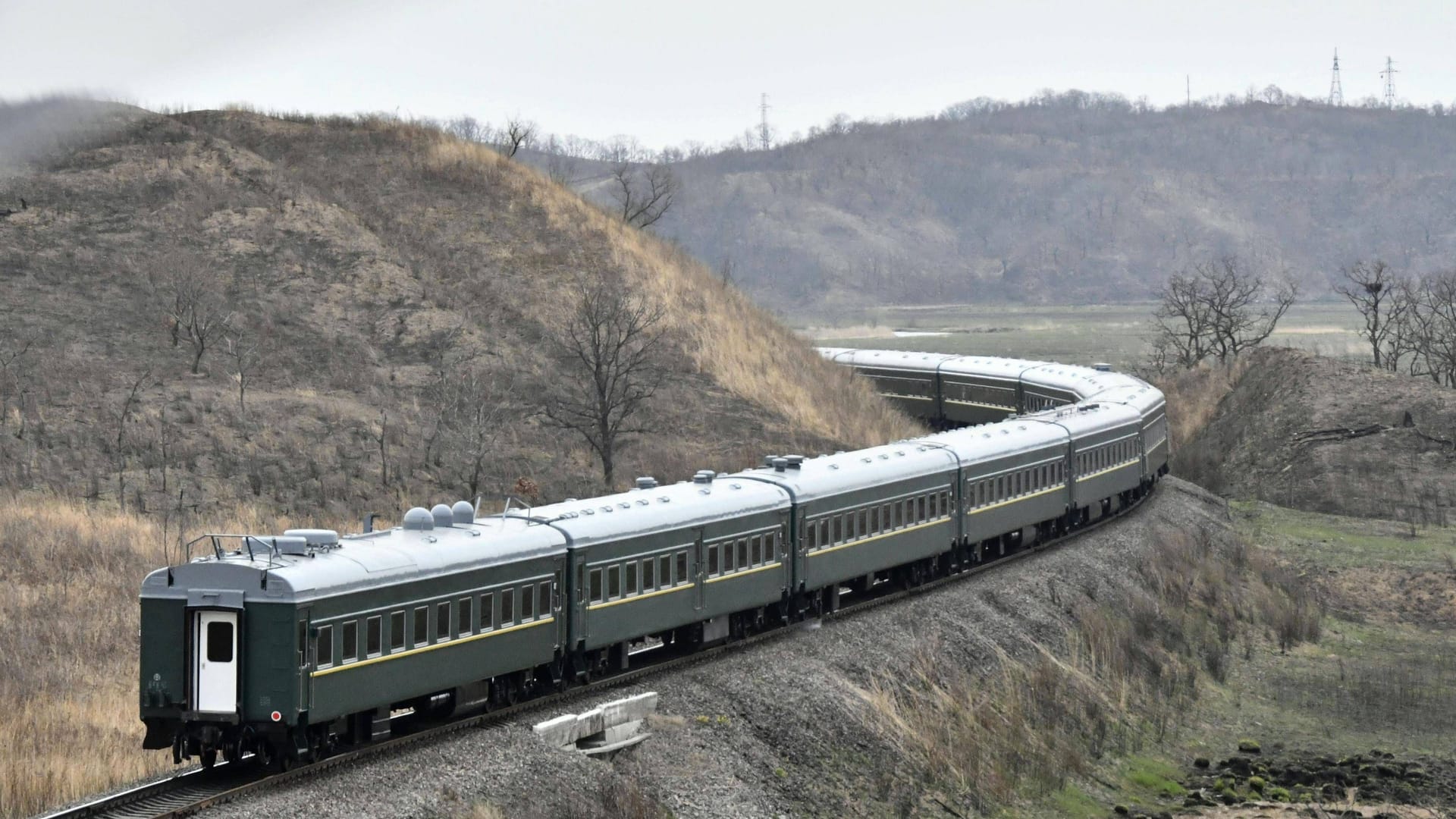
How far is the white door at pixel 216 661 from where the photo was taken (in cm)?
2064

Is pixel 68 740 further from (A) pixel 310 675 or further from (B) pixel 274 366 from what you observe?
(B) pixel 274 366

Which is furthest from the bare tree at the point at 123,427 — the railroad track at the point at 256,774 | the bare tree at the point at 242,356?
the railroad track at the point at 256,774

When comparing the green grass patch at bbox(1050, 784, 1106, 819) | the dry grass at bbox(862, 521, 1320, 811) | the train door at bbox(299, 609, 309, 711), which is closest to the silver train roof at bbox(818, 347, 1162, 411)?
the dry grass at bbox(862, 521, 1320, 811)

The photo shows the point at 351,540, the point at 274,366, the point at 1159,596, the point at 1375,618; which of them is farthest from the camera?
the point at 274,366

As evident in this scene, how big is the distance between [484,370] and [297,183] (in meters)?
Result: 17.8

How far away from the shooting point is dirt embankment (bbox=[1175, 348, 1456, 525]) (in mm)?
63844

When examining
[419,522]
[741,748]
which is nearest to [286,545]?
[419,522]

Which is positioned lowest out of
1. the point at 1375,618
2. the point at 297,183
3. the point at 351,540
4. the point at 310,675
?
the point at 1375,618

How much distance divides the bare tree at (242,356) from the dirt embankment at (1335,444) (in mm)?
39811

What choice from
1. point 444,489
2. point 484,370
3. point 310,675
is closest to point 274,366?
point 484,370

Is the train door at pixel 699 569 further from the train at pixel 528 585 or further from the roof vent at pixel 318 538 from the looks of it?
the roof vent at pixel 318 538

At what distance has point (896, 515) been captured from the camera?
36.7m

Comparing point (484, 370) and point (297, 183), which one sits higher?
point (297, 183)

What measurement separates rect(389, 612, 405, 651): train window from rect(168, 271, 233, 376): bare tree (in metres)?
40.6
